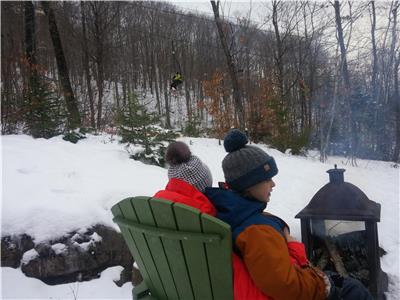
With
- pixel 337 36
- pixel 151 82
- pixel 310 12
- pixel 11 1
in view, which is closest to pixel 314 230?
pixel 337 36

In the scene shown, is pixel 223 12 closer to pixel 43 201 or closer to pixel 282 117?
pixel 282 117

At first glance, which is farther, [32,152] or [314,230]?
[32,152]

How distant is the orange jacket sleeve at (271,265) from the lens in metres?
1.44

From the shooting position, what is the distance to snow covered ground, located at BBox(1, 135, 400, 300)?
323 centimetres

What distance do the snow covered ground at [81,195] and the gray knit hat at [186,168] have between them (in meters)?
1.64

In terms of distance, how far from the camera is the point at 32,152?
4.95 m

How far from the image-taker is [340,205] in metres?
2.94

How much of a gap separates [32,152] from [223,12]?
389 inches

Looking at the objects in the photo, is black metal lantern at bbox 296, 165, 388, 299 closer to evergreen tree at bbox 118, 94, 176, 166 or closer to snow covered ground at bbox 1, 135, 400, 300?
snow covered ground at bbox 1, 135, 400, 300

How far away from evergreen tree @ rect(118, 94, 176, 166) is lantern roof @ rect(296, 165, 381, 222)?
3.40m

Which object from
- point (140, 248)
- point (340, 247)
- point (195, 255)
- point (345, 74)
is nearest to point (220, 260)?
point (195, 255)

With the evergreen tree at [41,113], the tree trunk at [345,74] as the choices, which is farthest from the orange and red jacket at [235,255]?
the tree trunk at [345,74]

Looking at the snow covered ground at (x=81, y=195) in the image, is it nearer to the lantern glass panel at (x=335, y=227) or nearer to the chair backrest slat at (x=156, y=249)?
the lantern glass panel at (x=335, y=227)

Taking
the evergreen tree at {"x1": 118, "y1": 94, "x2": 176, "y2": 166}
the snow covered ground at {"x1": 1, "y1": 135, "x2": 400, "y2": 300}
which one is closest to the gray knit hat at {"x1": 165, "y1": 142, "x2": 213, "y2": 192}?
the snow covered ground at {"x1": 1, "y1": 135, "x2": 400, "y2": 300}
